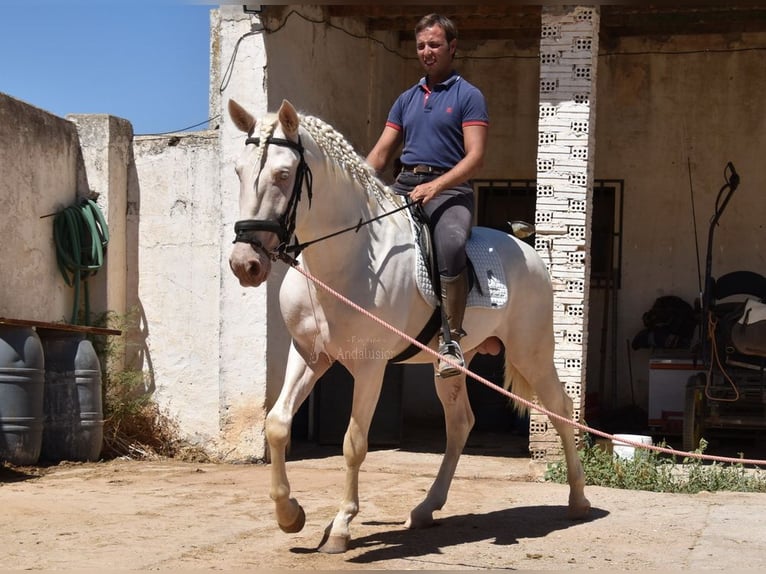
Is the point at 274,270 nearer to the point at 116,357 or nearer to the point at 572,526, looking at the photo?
the point at 116,357

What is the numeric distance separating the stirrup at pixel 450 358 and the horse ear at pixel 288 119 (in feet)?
4.99

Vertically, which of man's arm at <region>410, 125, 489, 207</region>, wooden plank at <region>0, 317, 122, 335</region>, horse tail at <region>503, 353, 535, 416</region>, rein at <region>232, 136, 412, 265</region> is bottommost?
horse tail at <region>503, 353, 535, 416</region>

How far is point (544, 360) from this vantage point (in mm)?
7016

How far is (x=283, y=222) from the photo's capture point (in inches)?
205

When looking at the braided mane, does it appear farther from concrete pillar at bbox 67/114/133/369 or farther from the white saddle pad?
concrete pillar at bbox 67/114/133/369

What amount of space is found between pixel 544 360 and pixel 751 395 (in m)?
3.66

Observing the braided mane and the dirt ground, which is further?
the braided mane

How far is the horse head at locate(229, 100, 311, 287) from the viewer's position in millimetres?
5016

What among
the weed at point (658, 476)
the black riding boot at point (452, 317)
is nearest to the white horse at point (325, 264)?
the black riding boot at point (452, 317)

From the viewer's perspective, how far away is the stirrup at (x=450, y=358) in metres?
5.93

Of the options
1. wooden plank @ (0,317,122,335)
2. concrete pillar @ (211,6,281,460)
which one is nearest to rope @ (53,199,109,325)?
wooden plank @ (0,317,122,335)

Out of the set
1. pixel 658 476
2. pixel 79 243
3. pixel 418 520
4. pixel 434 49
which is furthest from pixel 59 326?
pixel 658 476

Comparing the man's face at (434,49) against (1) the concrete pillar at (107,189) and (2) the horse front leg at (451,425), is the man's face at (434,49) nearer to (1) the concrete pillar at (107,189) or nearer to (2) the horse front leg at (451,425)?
(2) the horse front leg at (451,425)

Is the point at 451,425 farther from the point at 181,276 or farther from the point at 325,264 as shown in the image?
the point at 181,276
